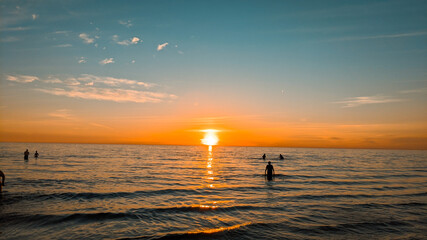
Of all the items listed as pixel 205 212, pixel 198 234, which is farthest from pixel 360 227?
pixel 205 212

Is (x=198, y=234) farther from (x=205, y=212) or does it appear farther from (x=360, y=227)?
(x=360, y=227)

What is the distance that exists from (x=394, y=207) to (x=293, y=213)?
8.82 m

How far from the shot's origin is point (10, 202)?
18312 millimetres

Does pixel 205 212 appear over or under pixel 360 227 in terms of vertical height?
under

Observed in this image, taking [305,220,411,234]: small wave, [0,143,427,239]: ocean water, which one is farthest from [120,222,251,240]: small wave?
[305,220,411,234]: small wave

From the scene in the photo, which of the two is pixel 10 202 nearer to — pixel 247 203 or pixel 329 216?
pixel 247 203

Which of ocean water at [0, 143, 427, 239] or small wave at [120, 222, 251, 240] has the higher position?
small wave at [120, 222, 251, 240]

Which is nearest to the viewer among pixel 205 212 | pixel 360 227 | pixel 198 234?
pixel 198 234

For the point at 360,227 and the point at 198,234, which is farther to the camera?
the point at 360,227

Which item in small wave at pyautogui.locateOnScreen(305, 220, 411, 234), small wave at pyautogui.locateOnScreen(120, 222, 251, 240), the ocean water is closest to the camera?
small wave at pyautogui.locateOnScreen(120, 222, 251, 240)

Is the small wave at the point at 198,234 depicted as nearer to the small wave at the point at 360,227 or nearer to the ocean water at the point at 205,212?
the ocean water at the point at 205,212

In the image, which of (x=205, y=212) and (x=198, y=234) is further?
(x=205, y=212)

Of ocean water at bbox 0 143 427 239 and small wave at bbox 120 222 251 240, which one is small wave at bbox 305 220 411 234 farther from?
small wave at bbox 120 222 251 240

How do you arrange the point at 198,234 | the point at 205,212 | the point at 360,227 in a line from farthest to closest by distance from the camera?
1. the point at 205,212
2. the point at 360,227
3. the point at 198,234
